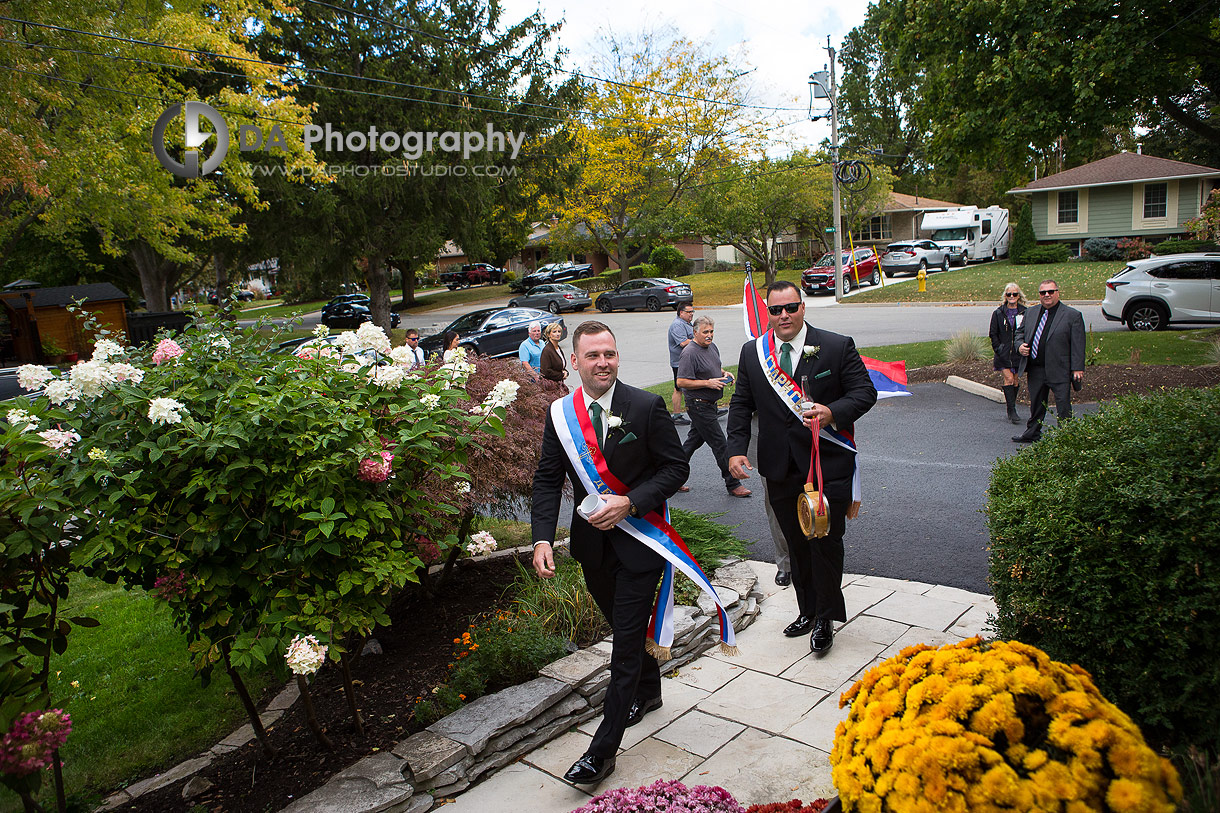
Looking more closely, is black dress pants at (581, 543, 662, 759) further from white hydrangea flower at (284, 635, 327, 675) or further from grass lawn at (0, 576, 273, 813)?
grass lawn at (0, 576, 273, 813)

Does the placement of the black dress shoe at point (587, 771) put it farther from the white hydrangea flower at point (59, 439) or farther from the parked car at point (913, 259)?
the parked car at point (913, 259)

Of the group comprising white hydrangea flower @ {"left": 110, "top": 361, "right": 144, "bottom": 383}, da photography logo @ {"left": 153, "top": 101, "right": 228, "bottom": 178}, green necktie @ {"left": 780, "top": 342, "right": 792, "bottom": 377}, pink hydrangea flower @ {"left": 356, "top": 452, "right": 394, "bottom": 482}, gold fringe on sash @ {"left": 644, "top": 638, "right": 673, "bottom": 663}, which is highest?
da photography logo @ {"left": 153, "top": 101, "right": 228, "bottom": 178}

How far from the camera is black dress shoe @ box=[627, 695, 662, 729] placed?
3.87 m

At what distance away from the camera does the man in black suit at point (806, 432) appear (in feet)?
14.4

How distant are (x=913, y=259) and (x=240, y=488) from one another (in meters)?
38.0

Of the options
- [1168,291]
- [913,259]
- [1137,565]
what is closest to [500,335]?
[1168,291]

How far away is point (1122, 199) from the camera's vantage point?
35812mm

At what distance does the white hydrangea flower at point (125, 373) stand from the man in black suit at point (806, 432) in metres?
2.92

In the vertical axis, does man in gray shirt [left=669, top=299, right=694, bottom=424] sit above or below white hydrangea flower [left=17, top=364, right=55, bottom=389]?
below

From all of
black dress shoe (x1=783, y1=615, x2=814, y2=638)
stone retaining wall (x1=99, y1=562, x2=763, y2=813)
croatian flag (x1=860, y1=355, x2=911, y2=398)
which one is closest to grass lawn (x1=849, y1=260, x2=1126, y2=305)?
croatian flag (x1=860, y1=355, x2=911, y2=398)

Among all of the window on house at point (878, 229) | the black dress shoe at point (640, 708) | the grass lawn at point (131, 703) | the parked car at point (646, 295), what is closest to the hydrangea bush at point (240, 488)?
the grass lawn at point (131, 703)

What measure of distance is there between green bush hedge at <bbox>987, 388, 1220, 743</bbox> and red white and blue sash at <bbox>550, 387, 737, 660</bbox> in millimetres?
1395

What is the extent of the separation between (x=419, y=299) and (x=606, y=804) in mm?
49153

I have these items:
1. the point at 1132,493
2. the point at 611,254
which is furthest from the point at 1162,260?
the point at 611,254
